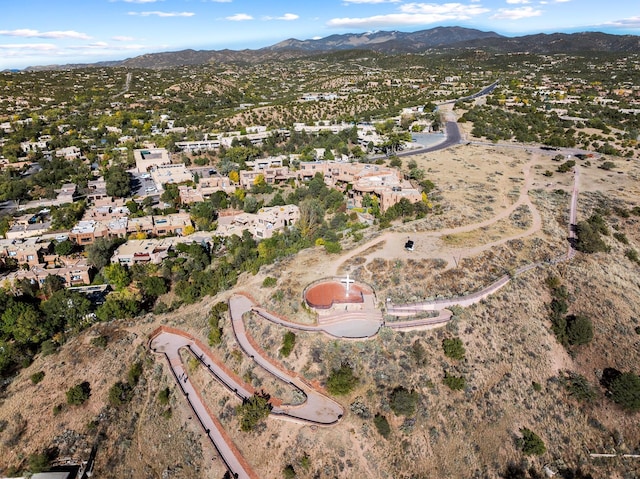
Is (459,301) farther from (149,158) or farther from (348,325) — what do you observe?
(149,158)

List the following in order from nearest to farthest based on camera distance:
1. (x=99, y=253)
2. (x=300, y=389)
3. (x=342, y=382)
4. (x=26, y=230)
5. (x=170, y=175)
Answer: (x=342, y=382) → (x=300, y=389) → (x=99, y=253) → (x=26, y=230) → (x=170, y=175)

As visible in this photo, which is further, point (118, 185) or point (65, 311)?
point (118, 185)

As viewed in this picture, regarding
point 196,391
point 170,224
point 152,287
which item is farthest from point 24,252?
point 196,391

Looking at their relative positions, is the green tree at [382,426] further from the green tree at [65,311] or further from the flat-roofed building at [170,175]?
the flat-roofed building at [170,175]

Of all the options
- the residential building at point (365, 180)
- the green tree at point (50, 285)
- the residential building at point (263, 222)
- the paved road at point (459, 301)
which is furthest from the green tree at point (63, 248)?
the paved road at point (459, 301)

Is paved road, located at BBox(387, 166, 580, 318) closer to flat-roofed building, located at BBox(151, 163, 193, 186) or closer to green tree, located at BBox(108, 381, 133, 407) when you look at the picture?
green tree, located at BBox(108, 381, 133, 407)

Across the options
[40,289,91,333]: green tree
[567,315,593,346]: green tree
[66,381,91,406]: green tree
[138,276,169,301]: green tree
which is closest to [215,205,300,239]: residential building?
[138,276,169,301]: green tree

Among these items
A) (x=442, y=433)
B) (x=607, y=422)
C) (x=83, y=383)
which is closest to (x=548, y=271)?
(x=607, y=422)
